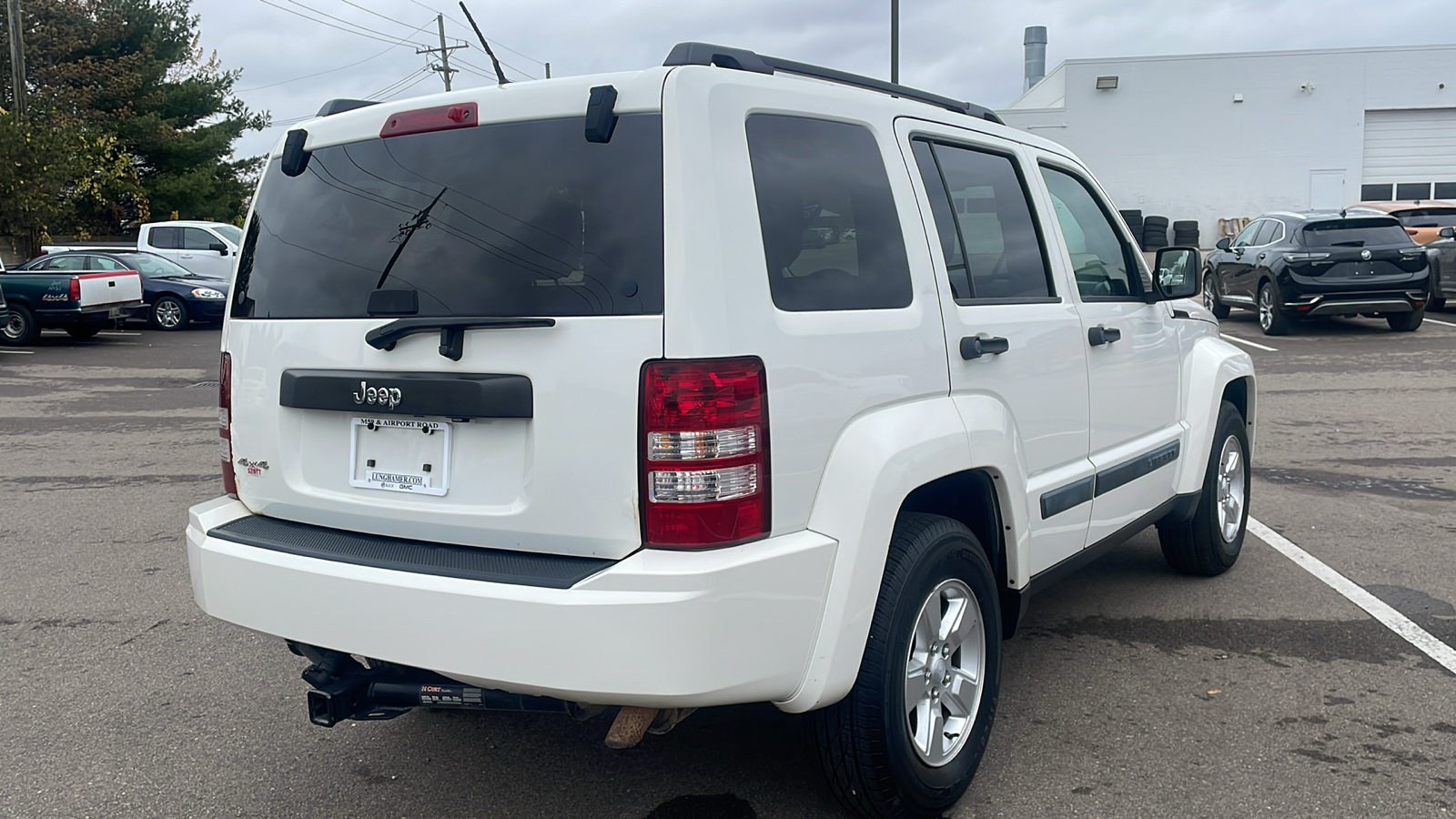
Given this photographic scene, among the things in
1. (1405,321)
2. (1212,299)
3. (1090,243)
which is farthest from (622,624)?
(1212,299)

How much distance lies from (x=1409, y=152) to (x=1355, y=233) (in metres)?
22.0

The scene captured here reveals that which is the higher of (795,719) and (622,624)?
(622,624)

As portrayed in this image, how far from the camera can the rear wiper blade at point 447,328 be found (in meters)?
2.78

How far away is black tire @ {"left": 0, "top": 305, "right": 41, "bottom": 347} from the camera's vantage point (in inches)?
737

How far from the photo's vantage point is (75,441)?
10.2 m

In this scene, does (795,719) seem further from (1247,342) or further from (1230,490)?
(1247,342)

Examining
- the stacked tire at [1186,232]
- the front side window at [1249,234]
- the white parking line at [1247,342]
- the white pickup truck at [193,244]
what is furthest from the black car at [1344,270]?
the white pickup truck at [193,244]

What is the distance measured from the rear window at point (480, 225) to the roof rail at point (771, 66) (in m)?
0.25

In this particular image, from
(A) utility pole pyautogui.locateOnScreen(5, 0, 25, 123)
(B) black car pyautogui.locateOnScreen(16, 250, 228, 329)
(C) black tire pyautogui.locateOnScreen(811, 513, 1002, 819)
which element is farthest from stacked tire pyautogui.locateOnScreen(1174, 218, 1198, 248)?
(C) black tire pyautogui.locateOnScreen(811, 513, 1002, 819)

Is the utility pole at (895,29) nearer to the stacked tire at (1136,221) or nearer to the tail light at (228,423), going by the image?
the stacked tire at (1136,221)

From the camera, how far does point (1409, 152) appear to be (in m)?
33.9

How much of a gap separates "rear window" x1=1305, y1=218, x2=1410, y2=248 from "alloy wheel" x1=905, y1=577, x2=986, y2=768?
1438 centimetres

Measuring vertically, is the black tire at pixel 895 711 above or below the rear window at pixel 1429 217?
below

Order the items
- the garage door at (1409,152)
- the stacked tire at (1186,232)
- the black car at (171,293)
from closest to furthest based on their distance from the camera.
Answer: the black car at (171,293) → the stacked tire at (1186,232) → the garage door at (1409,152)
